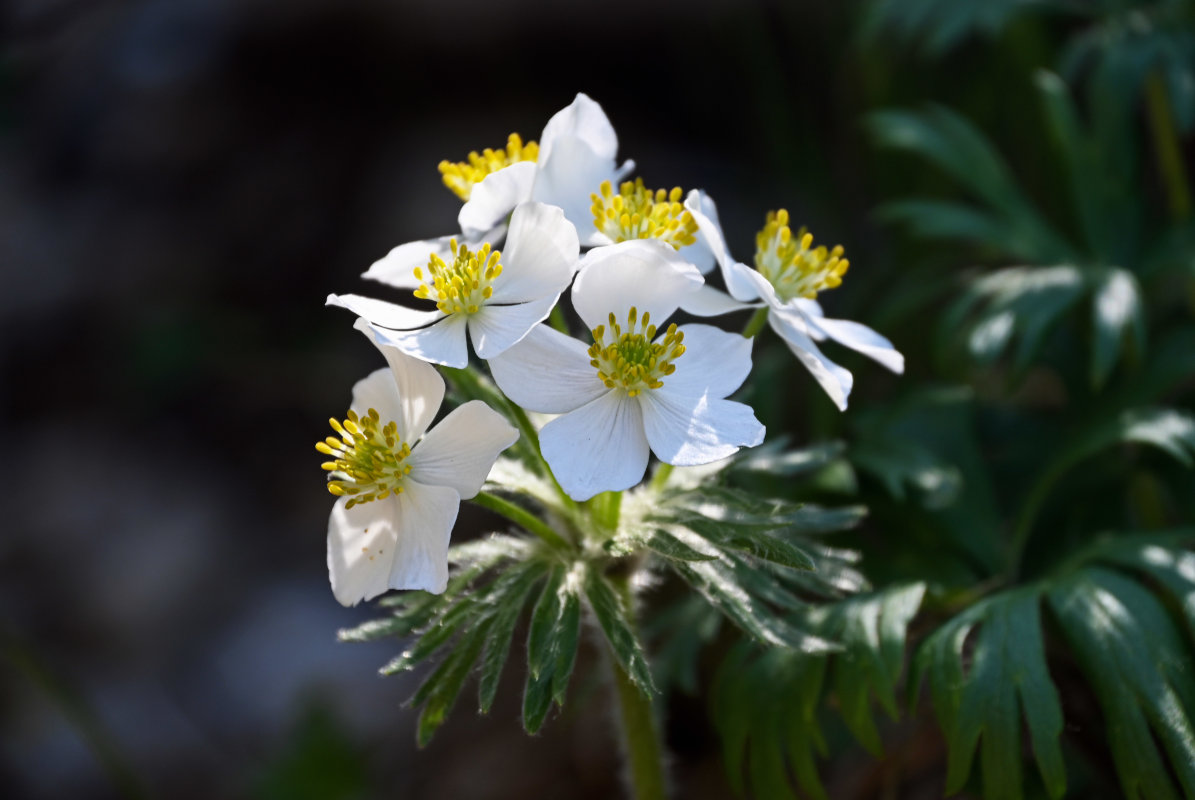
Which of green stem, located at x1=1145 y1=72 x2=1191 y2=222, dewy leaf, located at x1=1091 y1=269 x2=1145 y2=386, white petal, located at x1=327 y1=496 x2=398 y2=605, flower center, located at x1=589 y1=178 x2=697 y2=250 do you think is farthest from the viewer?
green stem, located at x1=1145 y1=72 x2=1191 y2=222

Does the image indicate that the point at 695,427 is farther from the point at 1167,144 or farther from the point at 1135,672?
the point at 1167,144

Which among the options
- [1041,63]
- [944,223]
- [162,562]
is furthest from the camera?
[162,562]

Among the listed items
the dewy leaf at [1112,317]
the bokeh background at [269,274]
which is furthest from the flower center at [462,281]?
the bokeh background at [269,274]

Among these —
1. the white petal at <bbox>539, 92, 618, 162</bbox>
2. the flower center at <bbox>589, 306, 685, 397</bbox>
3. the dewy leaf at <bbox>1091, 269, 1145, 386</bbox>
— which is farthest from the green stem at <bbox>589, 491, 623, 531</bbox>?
the dewy leaf at <bbox>1091, 269, 1145, 386</bbox>

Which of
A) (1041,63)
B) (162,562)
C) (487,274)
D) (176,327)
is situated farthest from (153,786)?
(1041,63)

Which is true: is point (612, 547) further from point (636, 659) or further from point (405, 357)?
point (405, 357)

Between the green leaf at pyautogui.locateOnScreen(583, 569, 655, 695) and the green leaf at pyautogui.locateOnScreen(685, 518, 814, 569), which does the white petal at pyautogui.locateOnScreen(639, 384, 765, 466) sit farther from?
the green leaf at pyautogui.locateOnScreen(583, 569, 655, 695)
